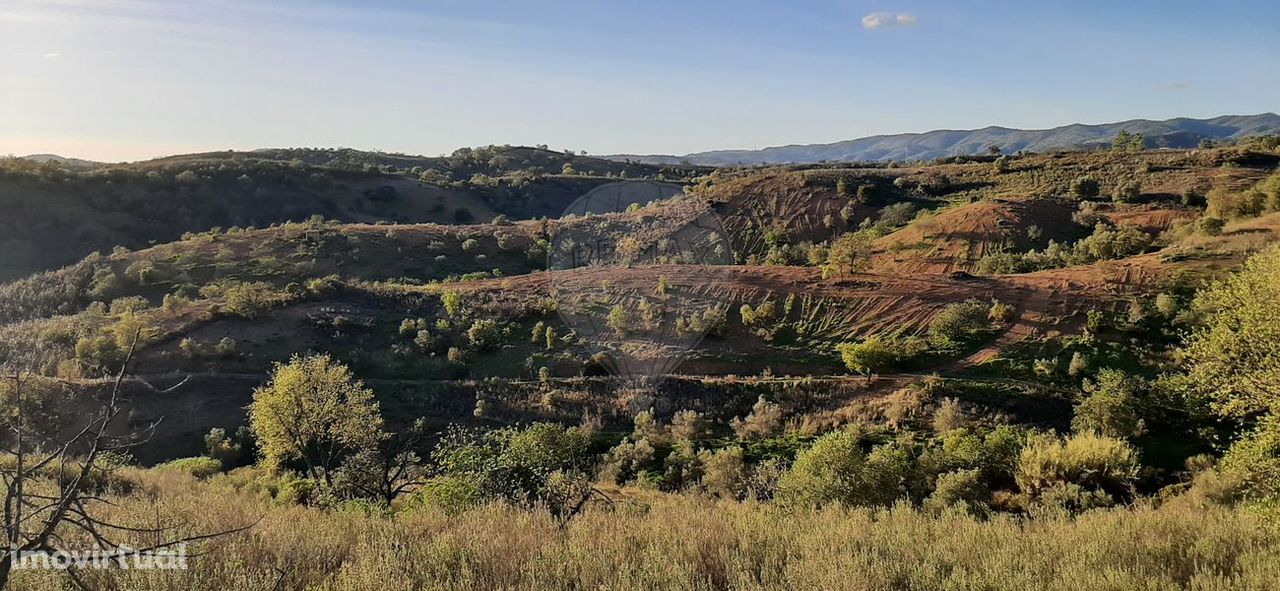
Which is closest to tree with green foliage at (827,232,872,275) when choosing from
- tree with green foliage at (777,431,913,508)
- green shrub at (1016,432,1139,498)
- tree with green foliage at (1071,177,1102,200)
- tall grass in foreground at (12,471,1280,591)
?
green shrub at (1016,432,1139,498)

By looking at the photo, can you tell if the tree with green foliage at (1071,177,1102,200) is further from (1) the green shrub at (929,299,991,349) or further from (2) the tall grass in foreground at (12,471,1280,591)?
(2) the tall grass in foreground at (12,471,1280,591)

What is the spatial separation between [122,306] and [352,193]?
41.8m

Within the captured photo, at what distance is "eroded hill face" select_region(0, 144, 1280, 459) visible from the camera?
2188cm

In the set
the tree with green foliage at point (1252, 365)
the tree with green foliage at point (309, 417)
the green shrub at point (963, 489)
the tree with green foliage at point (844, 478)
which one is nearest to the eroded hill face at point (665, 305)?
the green shrub at point (963, 489)

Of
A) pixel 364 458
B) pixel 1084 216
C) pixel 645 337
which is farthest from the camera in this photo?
pixel 1084 216

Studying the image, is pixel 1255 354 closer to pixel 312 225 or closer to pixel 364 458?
pixel 364 458

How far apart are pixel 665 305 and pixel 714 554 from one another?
21.7m

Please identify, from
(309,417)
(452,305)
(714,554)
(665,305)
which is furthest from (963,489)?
(452,305)

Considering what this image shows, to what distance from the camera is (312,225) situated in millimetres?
47625

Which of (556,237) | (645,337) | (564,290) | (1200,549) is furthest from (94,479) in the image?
(556,237)

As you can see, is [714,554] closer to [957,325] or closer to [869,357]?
[869,357]

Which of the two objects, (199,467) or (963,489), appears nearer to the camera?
(963,489)

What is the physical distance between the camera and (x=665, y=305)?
2742 cm

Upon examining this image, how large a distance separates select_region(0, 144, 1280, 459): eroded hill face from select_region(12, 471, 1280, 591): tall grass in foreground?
1284 cm
